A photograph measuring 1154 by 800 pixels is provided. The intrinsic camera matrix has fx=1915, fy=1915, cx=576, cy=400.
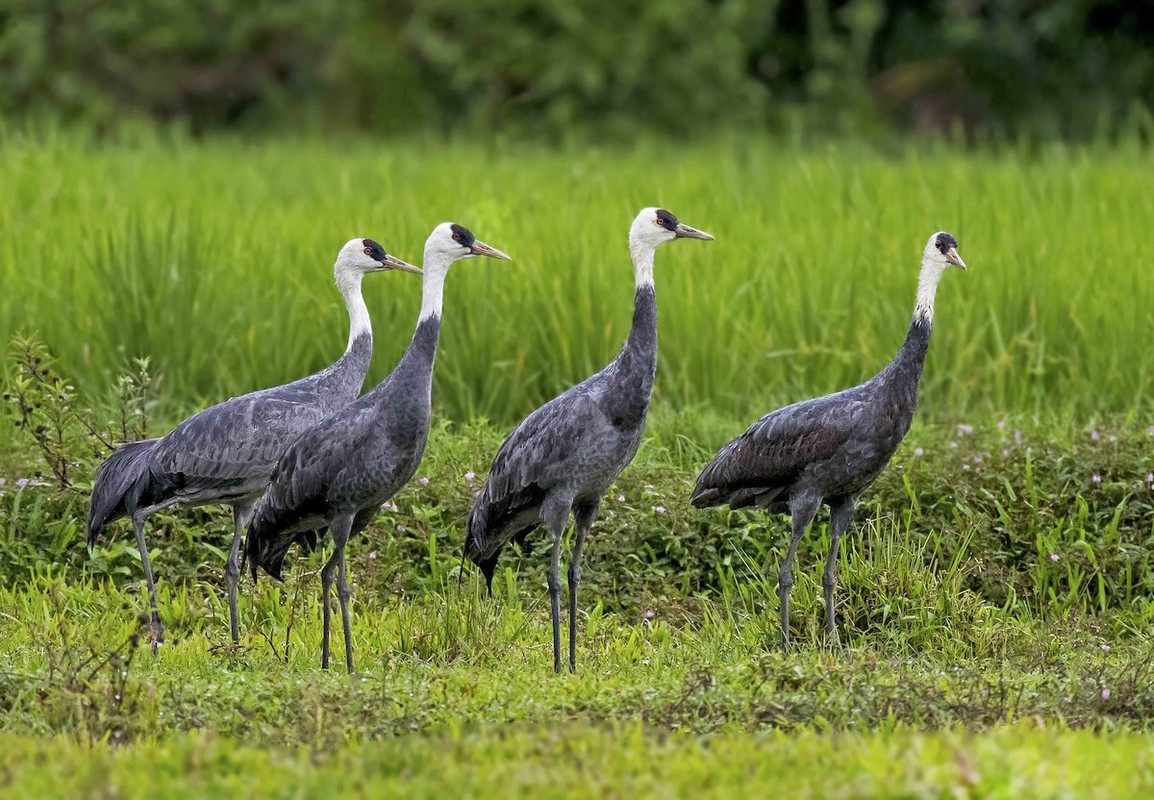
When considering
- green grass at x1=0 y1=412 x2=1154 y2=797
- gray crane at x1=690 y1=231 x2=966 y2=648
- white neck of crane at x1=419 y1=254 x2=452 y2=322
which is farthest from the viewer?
gray crane at x1=690 y1=231 x2=966 y2=648

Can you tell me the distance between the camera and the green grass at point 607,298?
8.96m

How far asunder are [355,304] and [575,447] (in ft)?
3.71

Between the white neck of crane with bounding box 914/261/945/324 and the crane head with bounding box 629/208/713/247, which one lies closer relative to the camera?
the crane head with bounding box 629/208/713/247

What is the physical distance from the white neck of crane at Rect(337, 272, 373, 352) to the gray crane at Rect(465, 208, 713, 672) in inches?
28.4

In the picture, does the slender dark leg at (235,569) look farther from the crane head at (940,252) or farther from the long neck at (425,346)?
the crane head at (940,252)

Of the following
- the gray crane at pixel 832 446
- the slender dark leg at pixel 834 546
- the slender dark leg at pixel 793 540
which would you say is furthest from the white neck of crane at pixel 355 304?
the slender dark leg at pixel 834 546

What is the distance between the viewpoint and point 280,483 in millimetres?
6281

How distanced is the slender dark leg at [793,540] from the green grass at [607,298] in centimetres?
222

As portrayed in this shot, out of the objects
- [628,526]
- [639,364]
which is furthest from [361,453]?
[628,526]

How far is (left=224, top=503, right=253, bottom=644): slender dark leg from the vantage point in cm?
652

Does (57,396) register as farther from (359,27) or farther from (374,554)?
(359,27)

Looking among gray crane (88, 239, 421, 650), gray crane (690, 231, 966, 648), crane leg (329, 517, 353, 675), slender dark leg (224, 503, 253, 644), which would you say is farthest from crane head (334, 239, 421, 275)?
gray crane (690, 231, 966, 648)

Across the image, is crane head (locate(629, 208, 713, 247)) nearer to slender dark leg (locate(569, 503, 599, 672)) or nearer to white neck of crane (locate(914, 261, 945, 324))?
white neck of crane (locate(914, 261, 945, 324))

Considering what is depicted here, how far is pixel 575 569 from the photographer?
645 centimetres
